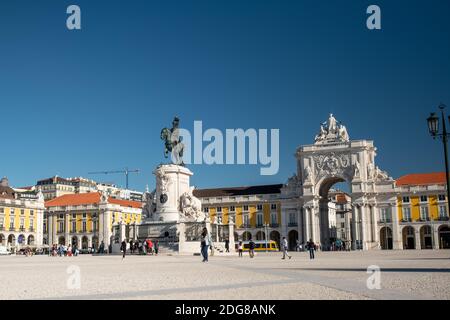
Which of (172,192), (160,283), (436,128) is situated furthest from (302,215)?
(160,283)

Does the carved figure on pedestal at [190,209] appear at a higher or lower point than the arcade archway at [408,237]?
higher

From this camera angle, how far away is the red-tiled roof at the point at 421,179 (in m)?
84.0

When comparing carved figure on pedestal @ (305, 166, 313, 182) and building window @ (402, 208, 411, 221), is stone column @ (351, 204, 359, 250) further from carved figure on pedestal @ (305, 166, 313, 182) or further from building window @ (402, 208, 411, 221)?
carved figure on pedestal @ (305, 166, 313, 182)

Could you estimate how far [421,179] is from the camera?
283ft

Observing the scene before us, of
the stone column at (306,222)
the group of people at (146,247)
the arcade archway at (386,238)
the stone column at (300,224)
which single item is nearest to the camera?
the group of people at (146,247)

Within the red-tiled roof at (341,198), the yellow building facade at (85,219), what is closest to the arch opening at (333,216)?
the red-tiled roof at (341,198)

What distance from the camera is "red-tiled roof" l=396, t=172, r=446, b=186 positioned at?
8403cm

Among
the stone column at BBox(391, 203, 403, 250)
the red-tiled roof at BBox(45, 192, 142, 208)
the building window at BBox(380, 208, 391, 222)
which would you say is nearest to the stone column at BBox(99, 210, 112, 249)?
the red-tiled roof at BBox(45, 192, 142, 208)

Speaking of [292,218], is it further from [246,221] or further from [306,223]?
[246,221]

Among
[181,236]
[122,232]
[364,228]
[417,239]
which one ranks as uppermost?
[122,232]

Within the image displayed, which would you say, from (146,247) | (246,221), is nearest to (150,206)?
(146,247)

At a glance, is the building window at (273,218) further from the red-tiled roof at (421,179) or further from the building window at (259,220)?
the red-tiled roof at (421,179)

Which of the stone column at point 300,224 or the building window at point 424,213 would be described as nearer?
the building window at point 424,213

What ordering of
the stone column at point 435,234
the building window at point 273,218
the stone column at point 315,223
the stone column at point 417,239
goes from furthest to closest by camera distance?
the building window at point 273,218 < the stone column at point 315,223 < the stone column at point 417,239 < the stone column at point 435,234
